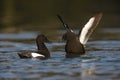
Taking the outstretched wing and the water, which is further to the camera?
the outstretched wing

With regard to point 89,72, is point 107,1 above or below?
above

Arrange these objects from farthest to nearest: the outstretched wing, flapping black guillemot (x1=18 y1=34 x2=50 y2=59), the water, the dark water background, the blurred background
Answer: the blurred background → the outstretched wing → flapping black guillemot (x1=18 y1=34 x2=50 y2=59) → the dark water background → the water

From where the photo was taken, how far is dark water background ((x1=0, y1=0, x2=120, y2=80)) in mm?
12656

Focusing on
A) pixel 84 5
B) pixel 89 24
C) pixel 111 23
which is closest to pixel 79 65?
pixel 89 24

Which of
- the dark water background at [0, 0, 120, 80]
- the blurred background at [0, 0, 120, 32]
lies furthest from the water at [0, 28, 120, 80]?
the blurred background at [0, 0, 120, 32]

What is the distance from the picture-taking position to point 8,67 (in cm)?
1360

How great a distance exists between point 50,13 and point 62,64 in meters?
18.7

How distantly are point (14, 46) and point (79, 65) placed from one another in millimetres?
5224

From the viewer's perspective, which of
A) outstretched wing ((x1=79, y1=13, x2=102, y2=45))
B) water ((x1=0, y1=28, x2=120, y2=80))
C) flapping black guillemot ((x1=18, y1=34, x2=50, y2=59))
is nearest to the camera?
water ((x1=0, y1=28, x2=120, y2=80))

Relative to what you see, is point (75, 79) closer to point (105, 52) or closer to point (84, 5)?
point (105, 52)

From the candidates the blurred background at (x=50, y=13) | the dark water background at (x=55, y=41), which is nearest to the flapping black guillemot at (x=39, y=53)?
the dark water background at (x=55, y=41)

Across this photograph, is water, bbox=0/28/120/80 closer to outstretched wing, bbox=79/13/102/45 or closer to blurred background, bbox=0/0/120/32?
outstretched wing, bbox=79/13/102/45

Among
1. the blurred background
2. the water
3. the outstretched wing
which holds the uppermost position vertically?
the blurred background

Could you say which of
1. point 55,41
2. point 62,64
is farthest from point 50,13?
point 62,64
